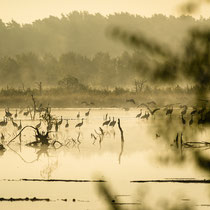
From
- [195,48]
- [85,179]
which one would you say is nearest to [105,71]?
[85,179]

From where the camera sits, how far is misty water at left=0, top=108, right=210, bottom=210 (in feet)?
10.1

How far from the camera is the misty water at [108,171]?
10.1ft

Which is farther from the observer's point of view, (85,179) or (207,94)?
(85,179)

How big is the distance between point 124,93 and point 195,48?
24599 mm

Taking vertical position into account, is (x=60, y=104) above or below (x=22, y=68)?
below

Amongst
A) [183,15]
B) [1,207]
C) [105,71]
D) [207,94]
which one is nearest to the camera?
[183,15]

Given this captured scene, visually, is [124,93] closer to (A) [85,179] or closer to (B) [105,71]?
(A) [85,179]

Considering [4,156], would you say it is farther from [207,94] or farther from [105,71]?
[105,71]

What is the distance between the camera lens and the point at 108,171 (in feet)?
17.4

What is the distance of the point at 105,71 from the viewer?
169 feet

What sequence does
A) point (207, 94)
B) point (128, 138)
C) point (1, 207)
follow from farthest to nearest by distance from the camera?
point (128, 138)
point (1, 207)
point (207, 94)

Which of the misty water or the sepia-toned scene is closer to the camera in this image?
the sepia-toned scene

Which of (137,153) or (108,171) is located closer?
(108,171)

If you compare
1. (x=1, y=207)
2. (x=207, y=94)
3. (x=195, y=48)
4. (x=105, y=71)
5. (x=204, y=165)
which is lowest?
(x=1, y=207)
